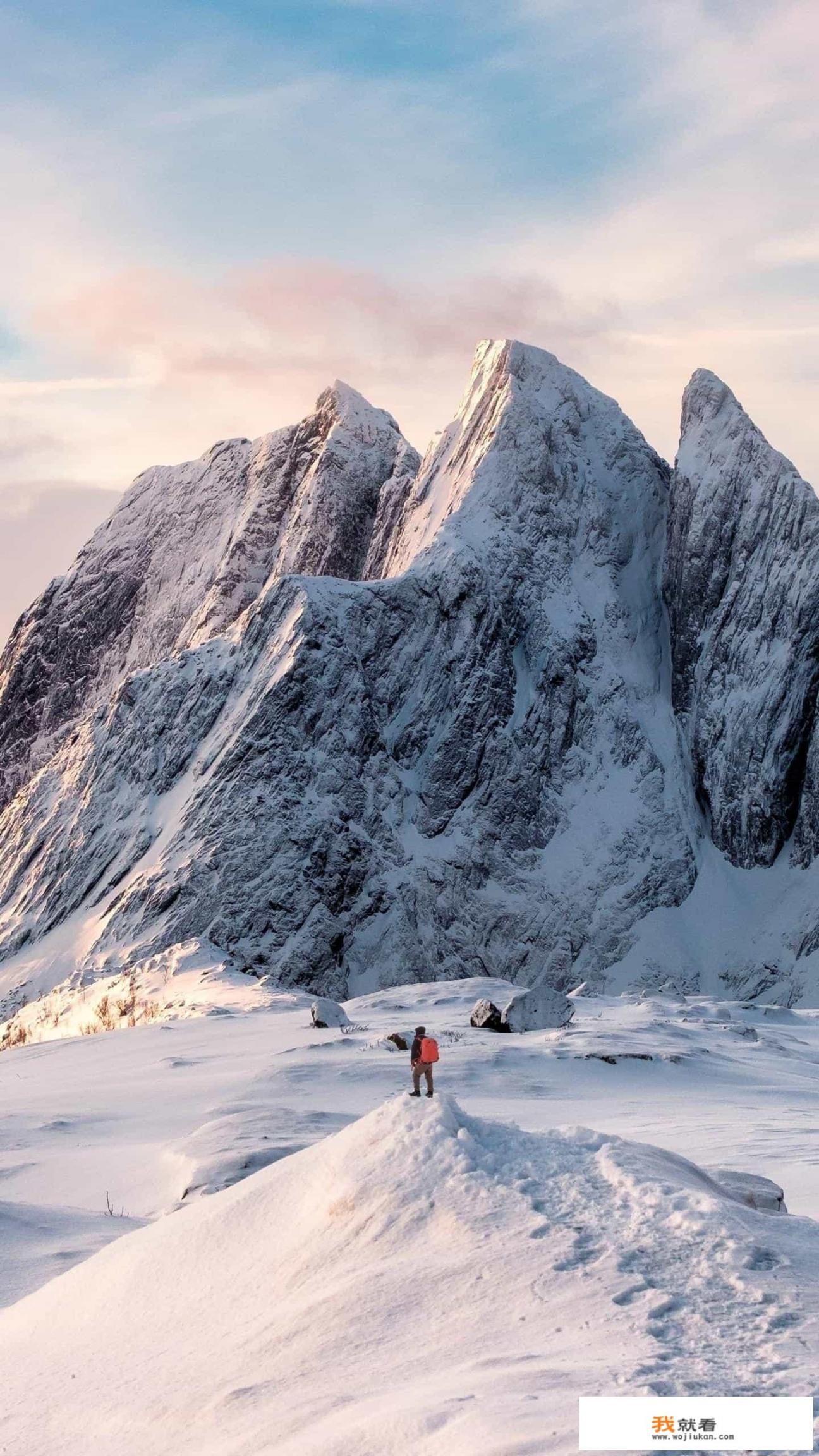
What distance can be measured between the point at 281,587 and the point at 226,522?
3120 cm

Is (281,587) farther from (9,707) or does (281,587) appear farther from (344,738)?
(9,707)

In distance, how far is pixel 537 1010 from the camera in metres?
25.5

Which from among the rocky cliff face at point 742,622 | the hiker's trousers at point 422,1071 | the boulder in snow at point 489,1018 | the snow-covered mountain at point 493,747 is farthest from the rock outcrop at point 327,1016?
the rocky cliff face at point 742,622

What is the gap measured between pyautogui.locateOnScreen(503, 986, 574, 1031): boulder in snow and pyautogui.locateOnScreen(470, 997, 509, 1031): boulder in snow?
0.13 metres

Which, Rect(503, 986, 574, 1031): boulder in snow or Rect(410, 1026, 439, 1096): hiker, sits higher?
Rect(410, 1026, 439, 1096): hiker

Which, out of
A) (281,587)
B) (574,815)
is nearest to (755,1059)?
(574,815)

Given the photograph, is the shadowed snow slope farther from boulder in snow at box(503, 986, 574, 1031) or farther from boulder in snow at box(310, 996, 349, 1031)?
boulder in snow at box(310, 996, 349, 1031)

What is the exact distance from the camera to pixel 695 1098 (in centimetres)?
1911

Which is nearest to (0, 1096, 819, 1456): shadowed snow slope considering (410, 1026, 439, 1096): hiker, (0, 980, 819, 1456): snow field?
(0, 980, 819, 1456): snow field

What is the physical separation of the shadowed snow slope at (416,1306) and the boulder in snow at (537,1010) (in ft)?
53.9

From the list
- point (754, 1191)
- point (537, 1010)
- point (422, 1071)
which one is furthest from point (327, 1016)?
point (754, 1191)

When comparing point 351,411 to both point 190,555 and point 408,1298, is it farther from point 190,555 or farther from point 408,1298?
point 408,1298

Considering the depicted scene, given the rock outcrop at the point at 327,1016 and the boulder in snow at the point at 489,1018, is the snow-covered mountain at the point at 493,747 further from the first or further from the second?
the boulder in snow at the point at 489,1018

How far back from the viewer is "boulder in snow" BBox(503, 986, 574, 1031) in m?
24.8
